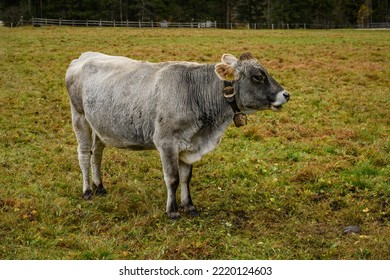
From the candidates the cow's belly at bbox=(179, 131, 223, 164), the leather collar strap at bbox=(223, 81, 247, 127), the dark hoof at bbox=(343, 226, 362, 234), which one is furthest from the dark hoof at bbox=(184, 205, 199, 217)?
the dark hoof at bbox=(343, 226, 362, 234)

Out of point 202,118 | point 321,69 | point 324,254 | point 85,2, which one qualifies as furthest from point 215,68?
point 85,2

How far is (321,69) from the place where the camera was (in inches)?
844

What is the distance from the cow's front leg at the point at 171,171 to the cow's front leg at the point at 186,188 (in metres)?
0.30

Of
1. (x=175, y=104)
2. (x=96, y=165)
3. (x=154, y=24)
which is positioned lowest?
(x=96, y=165)

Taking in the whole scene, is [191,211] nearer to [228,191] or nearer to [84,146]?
[228,191]

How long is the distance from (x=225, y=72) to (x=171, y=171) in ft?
5.49

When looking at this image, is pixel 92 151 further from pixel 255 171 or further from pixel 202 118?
pixel 255 171

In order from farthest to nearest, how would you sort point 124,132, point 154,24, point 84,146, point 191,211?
point 154,24
point 84,146
point 191,211
point 124,132

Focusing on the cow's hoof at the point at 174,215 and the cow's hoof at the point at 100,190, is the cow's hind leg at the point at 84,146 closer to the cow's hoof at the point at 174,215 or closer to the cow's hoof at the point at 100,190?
the cow's hoof at the point at 100,190

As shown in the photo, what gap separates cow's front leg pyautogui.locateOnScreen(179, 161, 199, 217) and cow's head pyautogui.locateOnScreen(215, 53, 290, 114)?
1.40 meters

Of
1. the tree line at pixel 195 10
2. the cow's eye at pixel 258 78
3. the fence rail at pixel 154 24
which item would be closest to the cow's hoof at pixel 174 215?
the cow's eye at pixel 258 78

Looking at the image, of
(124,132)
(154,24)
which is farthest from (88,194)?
(154,24)

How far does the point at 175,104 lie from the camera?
6.94 m

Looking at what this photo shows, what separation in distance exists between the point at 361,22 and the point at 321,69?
71.8 metres
